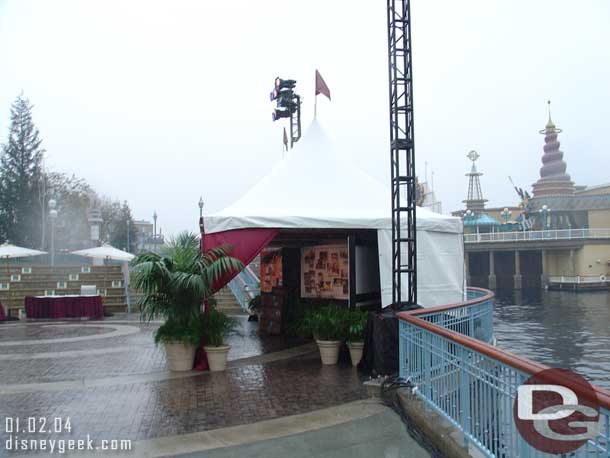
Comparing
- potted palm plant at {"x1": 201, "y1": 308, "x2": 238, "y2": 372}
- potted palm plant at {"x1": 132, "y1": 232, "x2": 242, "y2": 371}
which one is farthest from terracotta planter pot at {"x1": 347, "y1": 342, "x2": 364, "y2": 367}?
potted palm plant at {"x1": 132, "y1": 232, "x2": 242, "y2": 371}

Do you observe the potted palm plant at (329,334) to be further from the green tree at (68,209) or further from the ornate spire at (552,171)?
the ornate spire at (552,171)

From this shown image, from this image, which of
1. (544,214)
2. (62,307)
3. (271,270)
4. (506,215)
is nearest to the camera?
(271,270)

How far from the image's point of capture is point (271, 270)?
13750mm

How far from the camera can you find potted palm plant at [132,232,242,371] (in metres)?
8.52

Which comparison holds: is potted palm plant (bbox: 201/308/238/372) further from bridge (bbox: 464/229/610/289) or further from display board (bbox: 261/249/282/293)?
bridge (bbox: 464/229/610/289)

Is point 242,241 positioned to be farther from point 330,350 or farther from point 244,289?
point 244,289

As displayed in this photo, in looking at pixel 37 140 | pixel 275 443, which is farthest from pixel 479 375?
pixel 37 140

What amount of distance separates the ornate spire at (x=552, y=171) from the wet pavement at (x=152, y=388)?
7475 cm

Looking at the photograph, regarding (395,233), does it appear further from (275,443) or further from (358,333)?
(275,443)

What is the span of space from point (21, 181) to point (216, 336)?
46.5m

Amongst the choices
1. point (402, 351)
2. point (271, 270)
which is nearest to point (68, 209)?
point (271, 270)

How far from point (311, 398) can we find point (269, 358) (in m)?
2.94

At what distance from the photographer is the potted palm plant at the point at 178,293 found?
28.0 ft

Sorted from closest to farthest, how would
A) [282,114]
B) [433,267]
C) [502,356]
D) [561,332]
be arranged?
[502,356]
[433,267]
[282,114]
[561,332]
